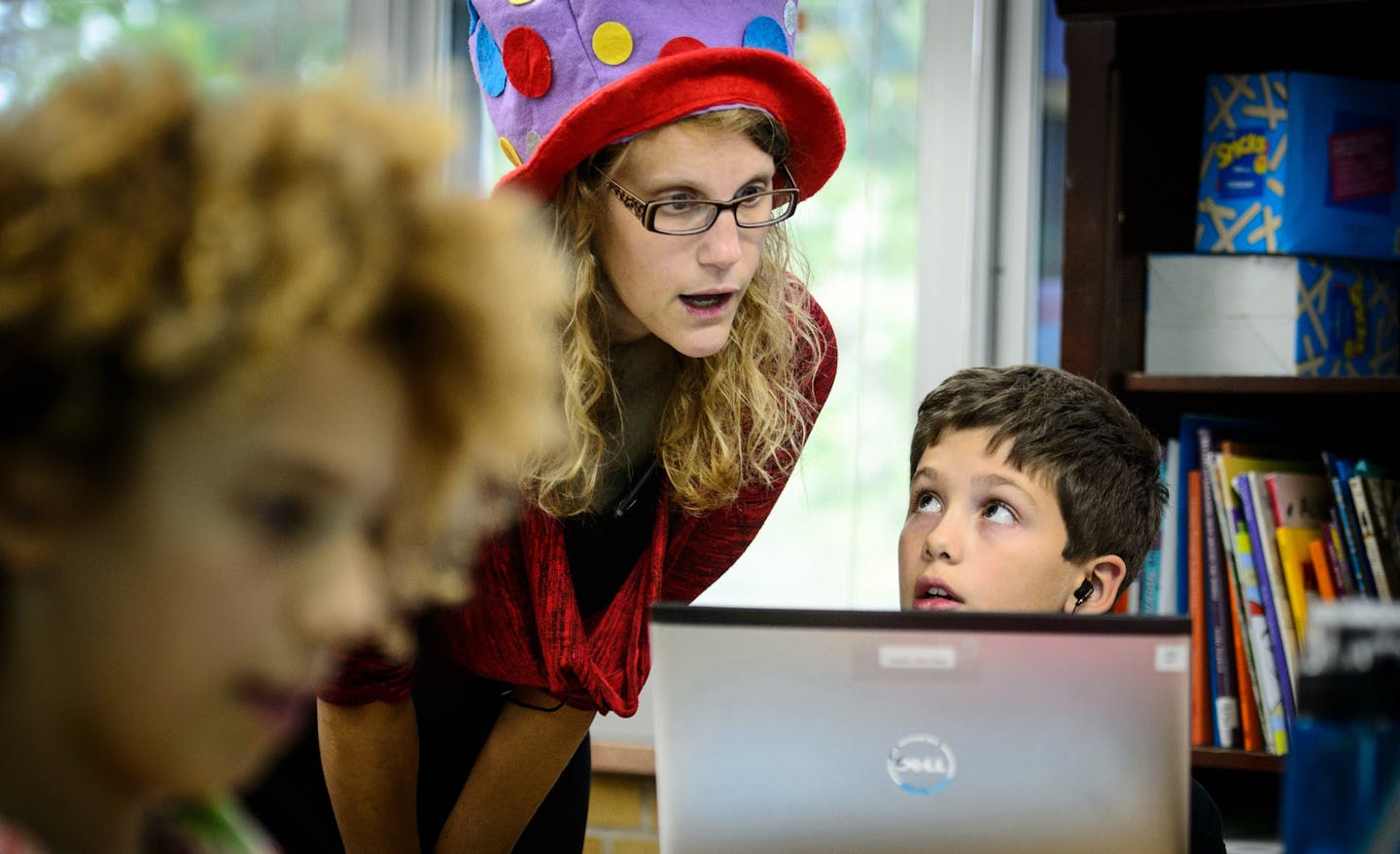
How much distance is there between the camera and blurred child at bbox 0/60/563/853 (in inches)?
16.7

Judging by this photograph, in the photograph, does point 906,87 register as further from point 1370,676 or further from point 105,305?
point 105,305

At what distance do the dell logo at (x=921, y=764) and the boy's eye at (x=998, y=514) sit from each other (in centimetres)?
51

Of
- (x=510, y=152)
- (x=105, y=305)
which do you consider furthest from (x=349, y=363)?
(x=510, y=152)

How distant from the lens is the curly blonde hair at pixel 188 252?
423mm

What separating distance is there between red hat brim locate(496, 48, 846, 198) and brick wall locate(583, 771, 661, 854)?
3.75ft

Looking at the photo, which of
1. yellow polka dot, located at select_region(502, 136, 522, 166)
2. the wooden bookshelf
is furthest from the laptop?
the wooden bookshelf

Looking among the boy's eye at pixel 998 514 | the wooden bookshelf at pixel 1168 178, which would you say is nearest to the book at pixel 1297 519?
the wooden bookshelf at pixel 1168 178

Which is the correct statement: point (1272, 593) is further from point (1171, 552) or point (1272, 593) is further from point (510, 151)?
point (510, 151)

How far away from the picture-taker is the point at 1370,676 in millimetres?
623

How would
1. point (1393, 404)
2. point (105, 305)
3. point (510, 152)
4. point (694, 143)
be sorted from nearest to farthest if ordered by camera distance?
point (105, 305) < point (694, 143) < point (510, 152) < point (1393, 404)

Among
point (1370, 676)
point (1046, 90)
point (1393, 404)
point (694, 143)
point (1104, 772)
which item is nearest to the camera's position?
point (1370, 676)

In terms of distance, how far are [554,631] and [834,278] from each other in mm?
1108

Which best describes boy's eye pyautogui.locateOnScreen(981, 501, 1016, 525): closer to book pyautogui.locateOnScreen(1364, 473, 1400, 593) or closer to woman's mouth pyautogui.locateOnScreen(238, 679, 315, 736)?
book pyautogui.locateOnScreen(1364, 473, 1400, 593)

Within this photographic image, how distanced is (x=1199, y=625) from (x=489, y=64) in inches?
41.0
